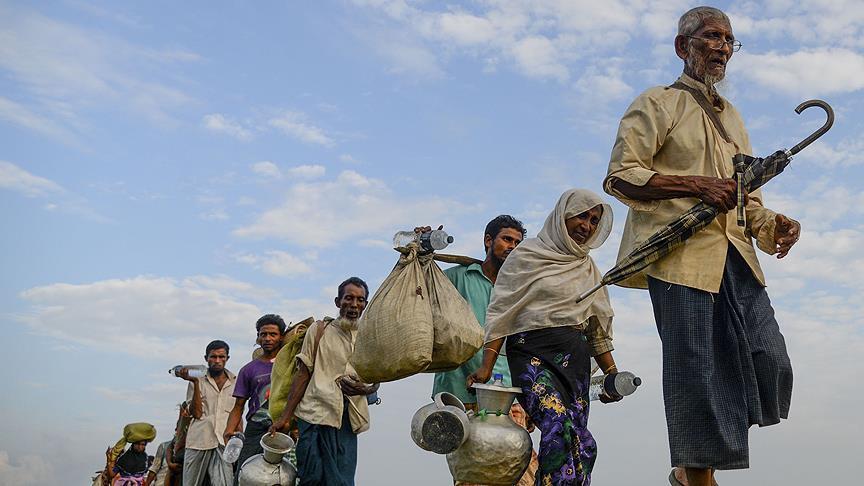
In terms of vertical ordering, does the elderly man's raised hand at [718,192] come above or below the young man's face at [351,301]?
below

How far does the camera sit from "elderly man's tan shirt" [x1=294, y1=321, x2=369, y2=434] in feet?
23.7

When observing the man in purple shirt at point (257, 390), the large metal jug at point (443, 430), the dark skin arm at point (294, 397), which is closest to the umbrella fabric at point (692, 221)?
the large metal jug at point (443, 430)

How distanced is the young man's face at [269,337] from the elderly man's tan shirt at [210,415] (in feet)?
4.30

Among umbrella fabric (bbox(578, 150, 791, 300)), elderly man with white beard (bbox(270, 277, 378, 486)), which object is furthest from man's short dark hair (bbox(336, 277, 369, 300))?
umbrella fabric (bbox(578, 150, 791, 300))

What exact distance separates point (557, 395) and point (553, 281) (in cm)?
65

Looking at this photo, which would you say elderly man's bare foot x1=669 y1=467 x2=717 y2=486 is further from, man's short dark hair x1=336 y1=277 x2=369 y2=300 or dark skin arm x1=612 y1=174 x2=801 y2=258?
man's short dark hair x1=336 y1=277 x2=369 y2=300

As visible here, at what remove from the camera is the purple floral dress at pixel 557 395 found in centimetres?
464

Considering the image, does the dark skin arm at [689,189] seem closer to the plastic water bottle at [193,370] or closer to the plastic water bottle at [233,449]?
the plastic water bottle at [233,449]

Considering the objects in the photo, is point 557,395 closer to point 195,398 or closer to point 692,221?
point 692,221

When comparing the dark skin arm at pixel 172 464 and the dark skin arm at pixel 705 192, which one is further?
the dark skin arm at pixel 172 464

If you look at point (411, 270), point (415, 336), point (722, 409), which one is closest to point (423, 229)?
point (411, 270)

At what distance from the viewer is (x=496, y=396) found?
4.74 meters

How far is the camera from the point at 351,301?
297 inches

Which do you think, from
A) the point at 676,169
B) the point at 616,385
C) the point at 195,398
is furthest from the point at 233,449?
the point at 676,169
